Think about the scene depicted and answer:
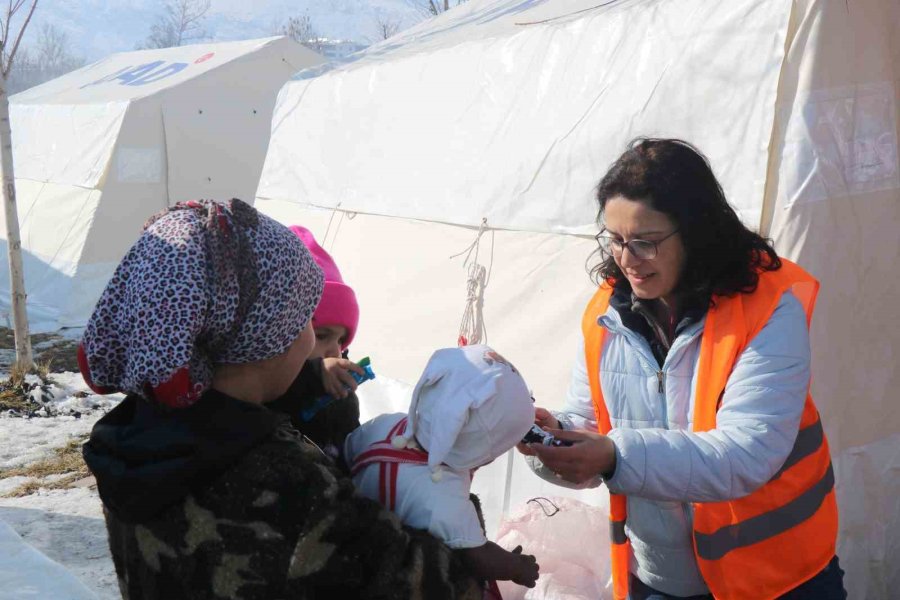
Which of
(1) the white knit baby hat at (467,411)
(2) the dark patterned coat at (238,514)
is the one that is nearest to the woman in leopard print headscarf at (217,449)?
(2) the dark patterned coat at (238,514)

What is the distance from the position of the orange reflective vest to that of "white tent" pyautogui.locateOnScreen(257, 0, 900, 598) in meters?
0.97

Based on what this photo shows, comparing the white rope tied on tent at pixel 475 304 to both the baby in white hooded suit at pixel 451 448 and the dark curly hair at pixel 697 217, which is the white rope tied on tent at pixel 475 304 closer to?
the dark curly hair at pixel 697 217

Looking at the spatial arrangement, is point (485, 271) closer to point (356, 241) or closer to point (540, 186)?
point (540, 186)

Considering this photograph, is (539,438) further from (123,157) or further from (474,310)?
(123,157)

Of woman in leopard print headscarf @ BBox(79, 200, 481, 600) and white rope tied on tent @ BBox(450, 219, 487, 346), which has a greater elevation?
woman in leopard print headscarf @ BBox(79, 200, 481, 600)

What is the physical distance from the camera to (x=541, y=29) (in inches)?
161

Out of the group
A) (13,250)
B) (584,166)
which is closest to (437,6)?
(13,250)

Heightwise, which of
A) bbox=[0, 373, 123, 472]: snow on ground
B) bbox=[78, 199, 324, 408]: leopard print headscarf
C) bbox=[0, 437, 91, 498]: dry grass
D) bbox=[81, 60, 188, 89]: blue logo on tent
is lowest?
bbox=[0, 373, 123, 472]: snow on ground

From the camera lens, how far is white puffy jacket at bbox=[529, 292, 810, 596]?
5.87ft

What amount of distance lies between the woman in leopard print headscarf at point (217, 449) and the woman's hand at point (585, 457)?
1.56 ft

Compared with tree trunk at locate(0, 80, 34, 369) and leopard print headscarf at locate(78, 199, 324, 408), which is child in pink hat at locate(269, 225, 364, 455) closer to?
leopard print headscarf at locate(78, 199, 324, 408)

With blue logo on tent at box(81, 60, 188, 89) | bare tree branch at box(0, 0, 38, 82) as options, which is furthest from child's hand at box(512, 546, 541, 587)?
blue logo on tent at box(81, 60, 188, 89)

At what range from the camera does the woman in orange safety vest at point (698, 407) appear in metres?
1.82

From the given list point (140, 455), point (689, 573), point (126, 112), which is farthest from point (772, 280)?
point (126, 112)
